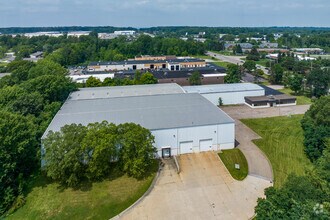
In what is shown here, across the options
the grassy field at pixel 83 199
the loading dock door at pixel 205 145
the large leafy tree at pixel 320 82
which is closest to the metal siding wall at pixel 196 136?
the loading dock door at pixel 205 145

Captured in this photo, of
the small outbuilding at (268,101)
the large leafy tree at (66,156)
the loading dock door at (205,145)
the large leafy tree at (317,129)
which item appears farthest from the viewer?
the small outbuilding at (268,101)

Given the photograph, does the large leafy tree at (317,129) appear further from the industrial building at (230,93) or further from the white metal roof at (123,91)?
the white metal roof at (123,91)

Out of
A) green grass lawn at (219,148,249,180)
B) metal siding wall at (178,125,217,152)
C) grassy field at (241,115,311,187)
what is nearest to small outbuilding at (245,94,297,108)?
grassy field at (241,115,311,187)

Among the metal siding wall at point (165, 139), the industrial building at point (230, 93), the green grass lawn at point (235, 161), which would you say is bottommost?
the green grass lawn at point (235, 161)

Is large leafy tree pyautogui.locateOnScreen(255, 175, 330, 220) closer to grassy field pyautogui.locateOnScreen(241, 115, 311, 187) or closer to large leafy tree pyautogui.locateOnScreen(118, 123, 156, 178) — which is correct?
grassy field pyautogui.locateOnScreen(241, 115, 311, 187)

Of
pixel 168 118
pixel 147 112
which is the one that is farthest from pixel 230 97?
pixel 168 118

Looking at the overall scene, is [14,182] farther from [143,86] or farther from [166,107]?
[143,86]

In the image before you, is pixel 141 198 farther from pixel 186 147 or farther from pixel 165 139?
pixel 186 147

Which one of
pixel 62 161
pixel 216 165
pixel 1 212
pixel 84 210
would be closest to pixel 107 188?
pixel 84 210
